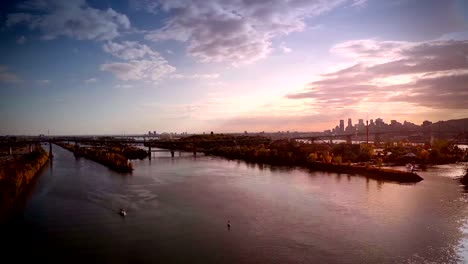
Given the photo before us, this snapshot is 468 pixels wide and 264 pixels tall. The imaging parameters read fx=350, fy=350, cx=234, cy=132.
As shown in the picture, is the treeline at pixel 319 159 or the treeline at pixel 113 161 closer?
the treeline at pixel 319 159

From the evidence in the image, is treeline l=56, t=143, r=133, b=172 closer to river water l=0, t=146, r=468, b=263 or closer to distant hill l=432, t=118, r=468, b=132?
river water l=0, t=146, r=468, b=263

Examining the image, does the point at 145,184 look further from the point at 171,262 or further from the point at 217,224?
the point at 171,262

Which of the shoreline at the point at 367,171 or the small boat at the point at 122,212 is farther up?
the shoreline at the point at 367,171

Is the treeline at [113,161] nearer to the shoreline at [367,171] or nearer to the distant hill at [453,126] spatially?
the shoreline at [367,171]

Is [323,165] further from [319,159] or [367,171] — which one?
[367,171]

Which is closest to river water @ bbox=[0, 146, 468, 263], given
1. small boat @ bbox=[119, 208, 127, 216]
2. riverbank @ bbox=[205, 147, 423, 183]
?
small boat @ bbox=[119, 208, 127, 216]

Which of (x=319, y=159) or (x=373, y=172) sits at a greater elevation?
(x=319, y=159)

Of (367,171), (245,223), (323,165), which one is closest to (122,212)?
(245,223)

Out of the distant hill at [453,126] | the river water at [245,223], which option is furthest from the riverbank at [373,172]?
the distant hill at [453,126]
